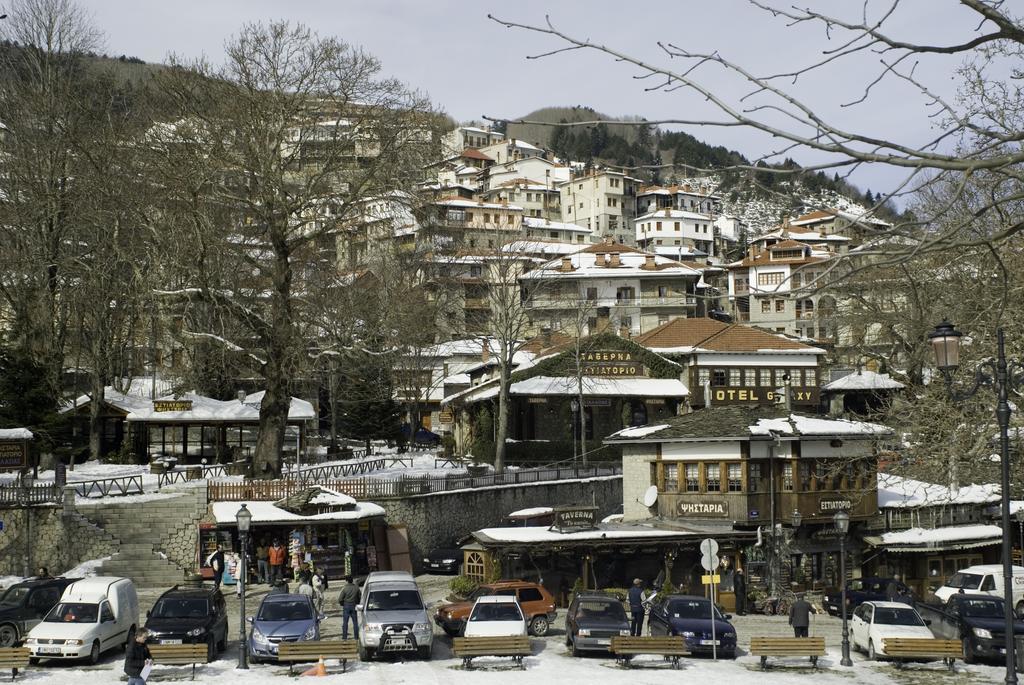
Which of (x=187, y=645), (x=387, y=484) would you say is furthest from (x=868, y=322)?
(x=187, y=645)

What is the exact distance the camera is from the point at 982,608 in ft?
101

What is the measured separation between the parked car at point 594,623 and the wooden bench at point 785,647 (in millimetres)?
3084

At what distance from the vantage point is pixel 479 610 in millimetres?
26922

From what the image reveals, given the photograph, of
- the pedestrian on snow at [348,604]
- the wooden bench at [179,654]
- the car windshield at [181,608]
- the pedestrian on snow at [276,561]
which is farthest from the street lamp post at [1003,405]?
the pedestrian on snow at [276,561]

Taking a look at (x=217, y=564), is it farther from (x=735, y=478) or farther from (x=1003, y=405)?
(x=1003, y=405)

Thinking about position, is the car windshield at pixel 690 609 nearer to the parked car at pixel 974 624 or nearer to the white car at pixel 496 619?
the white car at pixel 496 619

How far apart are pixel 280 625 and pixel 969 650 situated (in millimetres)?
16479

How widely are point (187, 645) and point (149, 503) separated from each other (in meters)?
16.2

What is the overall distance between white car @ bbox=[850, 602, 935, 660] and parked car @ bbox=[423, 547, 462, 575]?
17063 millimetres

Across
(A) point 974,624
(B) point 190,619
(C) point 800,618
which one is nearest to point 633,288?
(A) point 974,624

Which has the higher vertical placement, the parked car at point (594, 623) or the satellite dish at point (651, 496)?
the satellite dish at point (651, 496)

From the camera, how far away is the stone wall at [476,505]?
43469 millimetres

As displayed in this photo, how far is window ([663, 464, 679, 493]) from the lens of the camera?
41.2m

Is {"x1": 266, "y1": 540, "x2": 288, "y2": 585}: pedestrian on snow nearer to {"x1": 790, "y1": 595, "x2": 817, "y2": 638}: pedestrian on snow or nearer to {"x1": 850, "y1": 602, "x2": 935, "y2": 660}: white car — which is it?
{"x1": 790, "y1": 595, "x2": 817, "y2": 638}: pedestrian on snow
